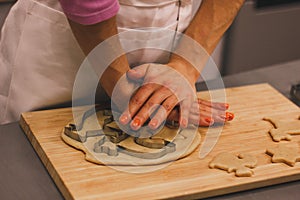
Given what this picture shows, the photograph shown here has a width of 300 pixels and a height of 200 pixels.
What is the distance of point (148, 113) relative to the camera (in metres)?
0.96

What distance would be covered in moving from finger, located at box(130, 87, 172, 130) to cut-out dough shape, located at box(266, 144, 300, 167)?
8.4 inches

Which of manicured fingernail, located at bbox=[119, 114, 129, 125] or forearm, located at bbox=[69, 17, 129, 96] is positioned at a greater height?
forearm, located at bbox=[69, 17, 129, 96]

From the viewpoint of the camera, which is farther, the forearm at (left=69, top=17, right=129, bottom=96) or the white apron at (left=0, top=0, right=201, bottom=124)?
the white apron at (left=0, top=0, right=201, bottom=124)

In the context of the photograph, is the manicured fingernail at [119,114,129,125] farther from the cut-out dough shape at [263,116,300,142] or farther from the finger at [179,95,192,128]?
the cut-out dough shape at [263,116,300,142]

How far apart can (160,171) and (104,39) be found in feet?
0.82

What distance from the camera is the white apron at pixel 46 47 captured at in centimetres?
104

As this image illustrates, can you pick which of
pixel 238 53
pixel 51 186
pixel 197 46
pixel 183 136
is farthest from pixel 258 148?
pixel 238 53

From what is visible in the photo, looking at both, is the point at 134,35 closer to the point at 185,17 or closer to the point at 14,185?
the point at 185,17

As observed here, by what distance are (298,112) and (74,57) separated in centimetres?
48

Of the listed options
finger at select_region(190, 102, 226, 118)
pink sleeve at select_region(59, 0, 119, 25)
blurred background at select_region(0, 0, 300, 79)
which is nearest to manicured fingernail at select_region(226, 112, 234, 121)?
finger at select_region(190, 102, 226, 118)

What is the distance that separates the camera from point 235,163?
2.93 feet

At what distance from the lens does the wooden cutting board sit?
2.68 feet

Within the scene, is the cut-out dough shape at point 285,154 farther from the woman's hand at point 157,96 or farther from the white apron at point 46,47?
the white apron at point 46,47

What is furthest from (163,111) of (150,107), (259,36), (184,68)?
(259,36)
